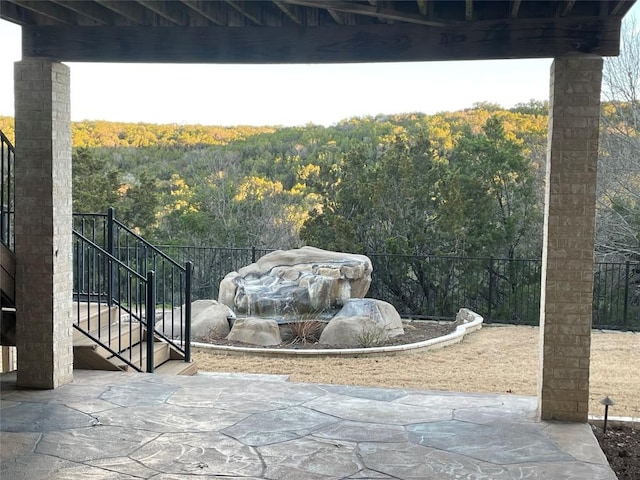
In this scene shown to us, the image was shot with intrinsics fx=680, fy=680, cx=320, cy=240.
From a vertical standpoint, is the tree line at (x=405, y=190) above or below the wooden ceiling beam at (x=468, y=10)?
below

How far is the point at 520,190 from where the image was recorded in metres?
14.5

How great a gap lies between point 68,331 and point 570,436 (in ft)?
13.1

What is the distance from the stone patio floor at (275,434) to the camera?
388 cm

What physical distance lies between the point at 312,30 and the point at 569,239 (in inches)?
95.0

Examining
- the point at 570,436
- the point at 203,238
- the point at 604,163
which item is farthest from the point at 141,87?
the point at 570,436

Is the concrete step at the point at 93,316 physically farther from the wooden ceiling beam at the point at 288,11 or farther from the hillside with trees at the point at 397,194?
the hillside with trees at the point at 397,194

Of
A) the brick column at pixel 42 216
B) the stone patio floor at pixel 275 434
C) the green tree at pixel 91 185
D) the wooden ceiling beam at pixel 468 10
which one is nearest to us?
the stone patio floor at pixel 275 434

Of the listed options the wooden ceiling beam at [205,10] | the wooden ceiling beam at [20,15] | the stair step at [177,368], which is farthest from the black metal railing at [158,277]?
the wooden ceiling beam at [205,10]

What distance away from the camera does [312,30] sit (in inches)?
199

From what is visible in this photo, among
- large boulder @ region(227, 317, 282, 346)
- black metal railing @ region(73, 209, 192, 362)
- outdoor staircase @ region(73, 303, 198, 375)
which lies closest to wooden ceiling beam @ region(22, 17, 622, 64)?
black metal railing @ region(73, 209, 192, 362)

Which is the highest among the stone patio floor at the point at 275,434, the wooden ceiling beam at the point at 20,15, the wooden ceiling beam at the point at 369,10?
the wooden ceiling beam at the point at 20,15

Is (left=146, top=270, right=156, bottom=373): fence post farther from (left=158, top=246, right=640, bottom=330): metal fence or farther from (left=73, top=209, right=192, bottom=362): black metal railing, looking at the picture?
(left=158, top=246, right=640, bottom=330): metal fence

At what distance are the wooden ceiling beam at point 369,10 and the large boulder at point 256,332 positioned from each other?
598 centimetres

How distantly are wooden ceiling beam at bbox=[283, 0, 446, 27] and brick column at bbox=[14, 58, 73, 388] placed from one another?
7.34ft
